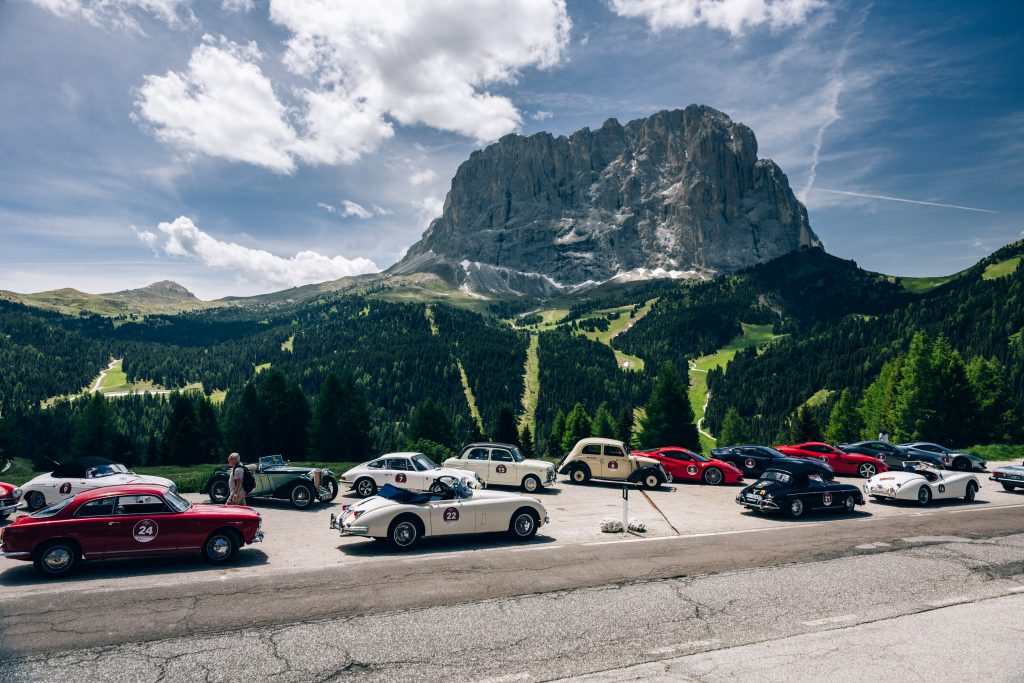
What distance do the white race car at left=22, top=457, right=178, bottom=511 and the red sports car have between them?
890 inches

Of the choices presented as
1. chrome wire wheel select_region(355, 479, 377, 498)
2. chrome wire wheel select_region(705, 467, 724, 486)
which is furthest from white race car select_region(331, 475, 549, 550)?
chrome wire wheel select_region(705, 467, 724, 486)

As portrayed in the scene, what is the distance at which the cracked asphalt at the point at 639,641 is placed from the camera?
7777mm

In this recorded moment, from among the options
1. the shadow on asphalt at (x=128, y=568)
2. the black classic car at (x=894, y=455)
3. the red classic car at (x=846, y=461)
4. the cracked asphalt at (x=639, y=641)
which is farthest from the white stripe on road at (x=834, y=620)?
the black classic car at (x=894, y=455)

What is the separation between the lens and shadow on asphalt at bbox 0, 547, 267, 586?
11445mm

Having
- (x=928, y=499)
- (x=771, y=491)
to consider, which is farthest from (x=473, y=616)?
(x=928, y=499)

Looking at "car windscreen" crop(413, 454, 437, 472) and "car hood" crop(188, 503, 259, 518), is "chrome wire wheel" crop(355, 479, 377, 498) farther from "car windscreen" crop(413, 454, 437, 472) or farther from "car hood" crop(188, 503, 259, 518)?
"car hood" crop(188, 503, 259, 518)

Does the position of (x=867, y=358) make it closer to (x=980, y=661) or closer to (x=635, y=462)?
(x=635, y=462)

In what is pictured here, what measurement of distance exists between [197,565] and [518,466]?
1406 cm

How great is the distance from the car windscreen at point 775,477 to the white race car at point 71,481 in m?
Answer: 21.1

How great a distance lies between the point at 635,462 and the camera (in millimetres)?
26375

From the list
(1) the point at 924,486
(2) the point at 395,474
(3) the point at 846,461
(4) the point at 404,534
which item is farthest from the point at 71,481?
(3) the point at 846,461

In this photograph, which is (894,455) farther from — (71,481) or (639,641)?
(71,481)

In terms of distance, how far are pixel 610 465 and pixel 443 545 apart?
535 inches

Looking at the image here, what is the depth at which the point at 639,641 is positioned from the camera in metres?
8.96
